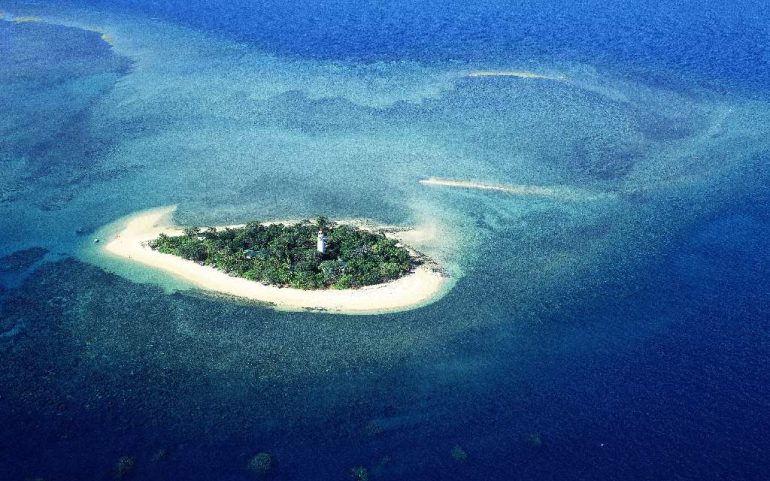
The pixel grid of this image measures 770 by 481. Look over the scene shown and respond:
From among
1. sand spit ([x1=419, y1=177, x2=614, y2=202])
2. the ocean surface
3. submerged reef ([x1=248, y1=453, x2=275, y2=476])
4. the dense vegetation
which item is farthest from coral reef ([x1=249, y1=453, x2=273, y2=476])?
sand spit ([x1=419, y1=177, x2=614, y2=202])

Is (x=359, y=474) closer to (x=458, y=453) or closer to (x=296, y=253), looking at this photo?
Answer: (x=458, y=453)

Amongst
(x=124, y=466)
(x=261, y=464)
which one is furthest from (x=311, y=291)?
(x=124, y=466)

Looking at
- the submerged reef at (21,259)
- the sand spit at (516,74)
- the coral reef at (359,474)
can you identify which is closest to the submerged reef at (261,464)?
the coral reef at (359,474)

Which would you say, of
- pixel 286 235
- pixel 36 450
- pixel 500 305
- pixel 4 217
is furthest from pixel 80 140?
pixel 500 305

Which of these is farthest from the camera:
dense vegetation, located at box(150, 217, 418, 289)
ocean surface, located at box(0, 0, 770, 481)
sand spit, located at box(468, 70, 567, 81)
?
sand spit, located at box(468, 70, 567, 81)

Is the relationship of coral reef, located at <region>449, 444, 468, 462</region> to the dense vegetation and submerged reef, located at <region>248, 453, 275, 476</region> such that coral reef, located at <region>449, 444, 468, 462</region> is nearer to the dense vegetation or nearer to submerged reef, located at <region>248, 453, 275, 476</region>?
submerged reef, located at <region>248, 453, 275, 476</region>
